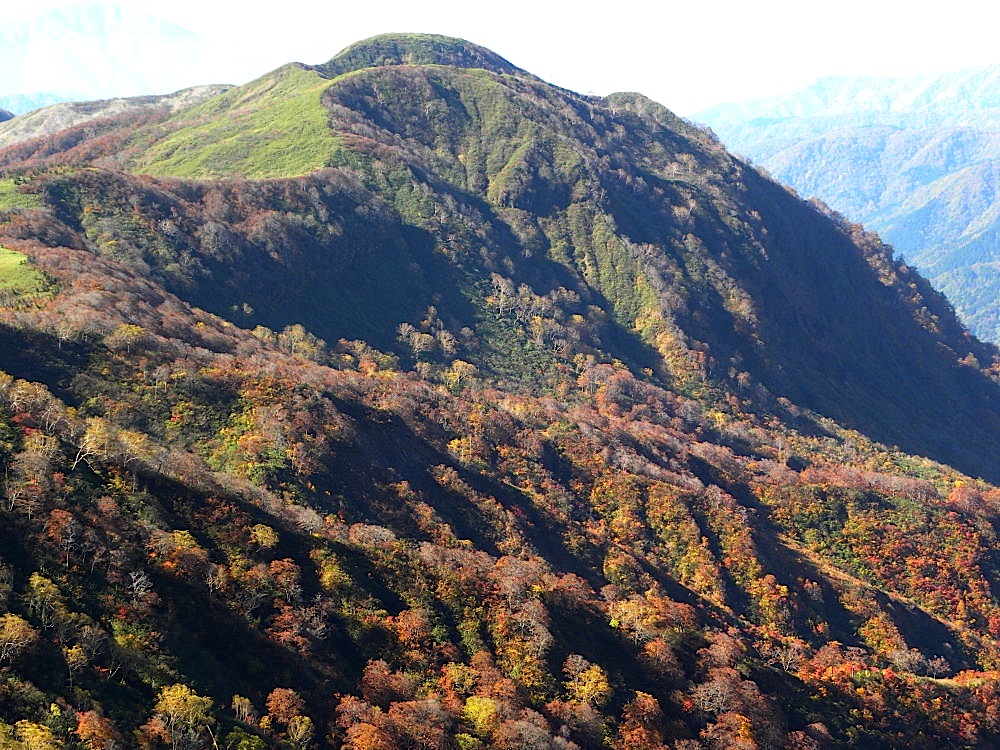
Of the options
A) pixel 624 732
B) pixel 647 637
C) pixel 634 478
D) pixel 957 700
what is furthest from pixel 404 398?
pixel 957 700

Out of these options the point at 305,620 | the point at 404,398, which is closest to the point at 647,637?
the point at 305,620

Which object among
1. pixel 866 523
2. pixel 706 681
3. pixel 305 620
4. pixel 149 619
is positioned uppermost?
pixel 866 523

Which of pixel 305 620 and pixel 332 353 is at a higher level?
pixel 332 353

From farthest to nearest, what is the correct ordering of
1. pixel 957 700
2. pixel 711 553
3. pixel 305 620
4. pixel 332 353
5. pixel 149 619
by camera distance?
pixel 332 353, pixel 711 553, pixel 957 700, pixel 305 620, pixel 149 619

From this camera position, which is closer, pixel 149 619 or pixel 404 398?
pixel 149 619

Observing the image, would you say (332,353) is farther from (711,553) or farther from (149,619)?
(149,619)

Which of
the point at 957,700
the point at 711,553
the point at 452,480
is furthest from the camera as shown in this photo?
the point at 711,553

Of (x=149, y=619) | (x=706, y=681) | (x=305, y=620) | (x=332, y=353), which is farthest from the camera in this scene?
(x=332, y=353)

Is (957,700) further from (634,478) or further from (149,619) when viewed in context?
(149,619)

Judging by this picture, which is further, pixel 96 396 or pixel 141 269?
pixel 141 269
